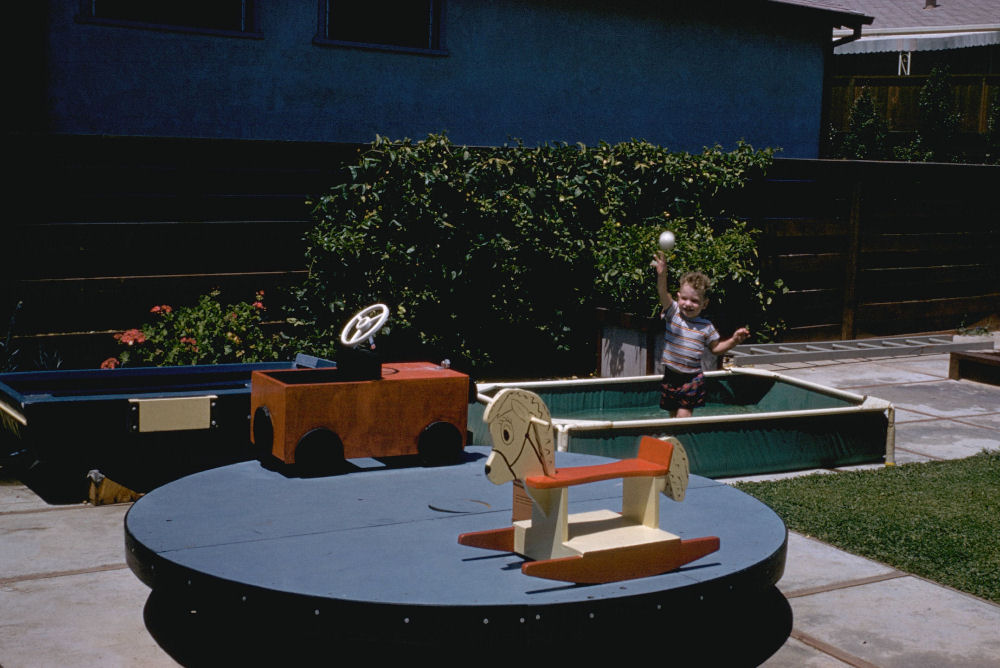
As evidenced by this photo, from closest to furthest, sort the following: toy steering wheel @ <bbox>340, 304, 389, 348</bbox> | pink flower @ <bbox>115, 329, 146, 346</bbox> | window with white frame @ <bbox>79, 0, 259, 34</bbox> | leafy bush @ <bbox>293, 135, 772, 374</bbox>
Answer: toy steering wheel @ <bbox>340, 304, 389, 348</bbox> → pink flower @ <bbox>115, 329, 146, 346</bbox> → leafy bush @ <bbox>293, 135, 772, 374</bbox> → window with white frame @ <bbox>79, 0, 259, 34</bbox>

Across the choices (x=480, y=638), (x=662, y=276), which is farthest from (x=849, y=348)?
(x=480, y=638)

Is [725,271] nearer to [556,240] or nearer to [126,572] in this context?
[556,240]

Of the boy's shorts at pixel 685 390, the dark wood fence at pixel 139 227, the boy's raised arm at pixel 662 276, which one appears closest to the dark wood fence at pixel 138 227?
the dark wood fence at pixel 139 227

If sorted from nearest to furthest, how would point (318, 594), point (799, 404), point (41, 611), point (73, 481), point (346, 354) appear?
1. point (318, 594)
2. point (41, 611)
3. point (346, 354)
4. point (73, 481)
5. point (799, 404)

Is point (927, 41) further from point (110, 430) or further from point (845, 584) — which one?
point (110, 430)

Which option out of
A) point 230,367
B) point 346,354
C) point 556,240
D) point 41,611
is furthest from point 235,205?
point 41,611

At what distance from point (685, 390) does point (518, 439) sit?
4187 millimetres

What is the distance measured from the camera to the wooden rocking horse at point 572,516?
3.75 m

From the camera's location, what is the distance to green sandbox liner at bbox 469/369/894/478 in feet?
21.7

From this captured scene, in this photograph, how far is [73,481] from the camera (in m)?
6.13

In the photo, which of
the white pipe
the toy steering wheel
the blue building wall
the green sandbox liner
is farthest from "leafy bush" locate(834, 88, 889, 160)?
the white pipe

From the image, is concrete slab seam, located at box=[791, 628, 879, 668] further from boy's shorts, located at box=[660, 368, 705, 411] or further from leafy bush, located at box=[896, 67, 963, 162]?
leafy bush, located at box=[896, 67, 963, 162]

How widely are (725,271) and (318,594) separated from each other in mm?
6571

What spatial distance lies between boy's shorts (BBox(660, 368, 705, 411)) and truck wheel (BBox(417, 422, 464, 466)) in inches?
106
